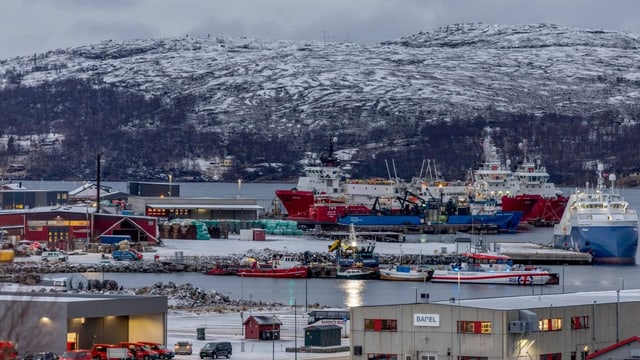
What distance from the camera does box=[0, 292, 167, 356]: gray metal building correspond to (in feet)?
84.2

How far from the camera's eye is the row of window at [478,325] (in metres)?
23.2

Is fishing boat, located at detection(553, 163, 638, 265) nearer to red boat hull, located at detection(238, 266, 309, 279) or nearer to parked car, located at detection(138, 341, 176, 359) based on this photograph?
red boat hull, located at detection(238, 266, 309, 279)

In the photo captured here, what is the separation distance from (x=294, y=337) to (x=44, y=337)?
5943 millimetres

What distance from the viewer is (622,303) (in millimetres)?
24781

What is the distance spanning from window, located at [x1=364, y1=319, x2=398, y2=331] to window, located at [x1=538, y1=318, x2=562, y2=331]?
200 centimetres

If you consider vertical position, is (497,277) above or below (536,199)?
below

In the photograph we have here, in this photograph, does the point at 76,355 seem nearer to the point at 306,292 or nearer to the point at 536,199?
the point at 306,292

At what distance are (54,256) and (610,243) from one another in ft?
66.9

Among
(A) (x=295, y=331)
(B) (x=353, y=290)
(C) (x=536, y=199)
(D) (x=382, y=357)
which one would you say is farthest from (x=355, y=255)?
(C) (x=536, y=199)

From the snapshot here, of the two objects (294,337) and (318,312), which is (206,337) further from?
(318,312)

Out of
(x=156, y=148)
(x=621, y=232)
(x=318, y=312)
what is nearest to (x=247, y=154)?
(x=156, y=148)

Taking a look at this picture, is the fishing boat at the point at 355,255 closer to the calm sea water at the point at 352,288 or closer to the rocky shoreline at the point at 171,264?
the rocky shoreline at the point at 171,264

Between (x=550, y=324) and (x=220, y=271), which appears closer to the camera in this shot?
(x=550, y=324)

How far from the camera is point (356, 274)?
5150 cm
